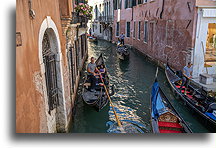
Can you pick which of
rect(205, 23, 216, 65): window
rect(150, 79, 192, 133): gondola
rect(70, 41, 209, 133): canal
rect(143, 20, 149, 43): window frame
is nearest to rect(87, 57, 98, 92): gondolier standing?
rect(70, 41, 209, 133): canal

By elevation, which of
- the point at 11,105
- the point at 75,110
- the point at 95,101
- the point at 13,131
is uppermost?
the point at 11,105

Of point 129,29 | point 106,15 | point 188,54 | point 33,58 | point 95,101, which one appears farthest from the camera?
point 106,15

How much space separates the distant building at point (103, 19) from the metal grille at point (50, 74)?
1466 centimetres

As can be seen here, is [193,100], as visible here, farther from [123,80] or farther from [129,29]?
[129,29]

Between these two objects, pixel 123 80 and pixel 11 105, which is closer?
pixel 11 105

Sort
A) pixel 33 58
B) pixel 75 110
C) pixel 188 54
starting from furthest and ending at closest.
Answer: pixel 188 54 < pixel 75 110 < pixel 33 58

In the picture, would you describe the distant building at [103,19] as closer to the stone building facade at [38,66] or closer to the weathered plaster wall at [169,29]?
the weathered plaster wall at [169,29]

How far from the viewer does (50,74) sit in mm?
3021

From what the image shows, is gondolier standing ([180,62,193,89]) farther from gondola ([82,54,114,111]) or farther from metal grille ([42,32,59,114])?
metal grille ([42,32,59,114])

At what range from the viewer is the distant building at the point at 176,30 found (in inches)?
227

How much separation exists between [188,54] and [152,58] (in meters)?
3.35

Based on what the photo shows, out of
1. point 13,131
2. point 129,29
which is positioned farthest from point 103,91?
point 129,29

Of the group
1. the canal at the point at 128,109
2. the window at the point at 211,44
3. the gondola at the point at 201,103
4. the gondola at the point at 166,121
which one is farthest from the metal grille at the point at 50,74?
the window at the point at 211,44

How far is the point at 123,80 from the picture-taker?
7141 millimetres
